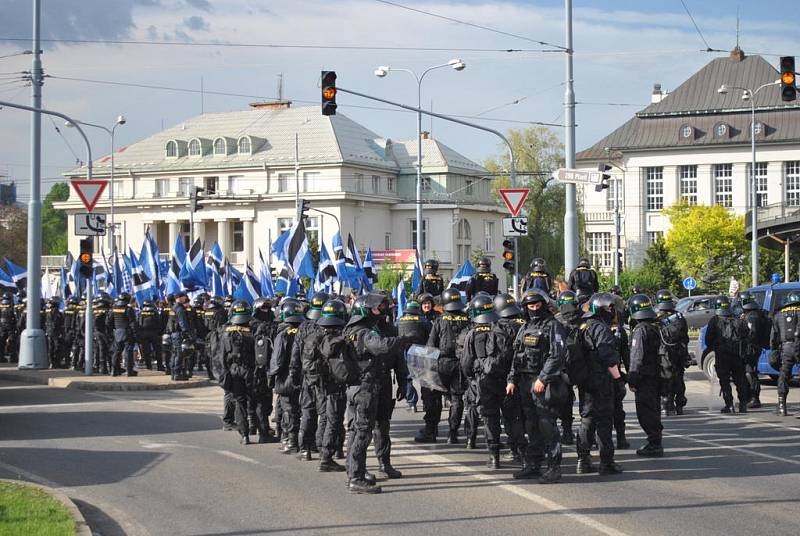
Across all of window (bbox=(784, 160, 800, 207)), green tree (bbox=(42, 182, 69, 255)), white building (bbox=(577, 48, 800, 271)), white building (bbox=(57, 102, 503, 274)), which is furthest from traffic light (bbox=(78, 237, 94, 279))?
green tree (bbox=(42, 182, 69, 255))

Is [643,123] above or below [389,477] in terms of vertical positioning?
above

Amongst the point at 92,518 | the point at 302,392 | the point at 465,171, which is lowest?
the point at 92,518

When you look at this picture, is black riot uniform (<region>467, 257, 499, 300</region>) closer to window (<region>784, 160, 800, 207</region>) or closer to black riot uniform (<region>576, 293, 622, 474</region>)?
black riot uniform (<region>576, 293, 622, 474</region>)

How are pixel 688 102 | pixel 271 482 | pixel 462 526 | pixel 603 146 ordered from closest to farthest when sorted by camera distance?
pixel 462 526 < pixel 271 482 < pixel 688 102 < pixel 603 146

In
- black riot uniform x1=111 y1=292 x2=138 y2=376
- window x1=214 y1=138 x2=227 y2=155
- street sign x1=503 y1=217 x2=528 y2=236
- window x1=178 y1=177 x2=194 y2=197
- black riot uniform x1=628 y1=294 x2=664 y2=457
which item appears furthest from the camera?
window x1=178 y1=177 x2=194 y2=197

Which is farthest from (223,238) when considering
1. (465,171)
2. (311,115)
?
(465,171)

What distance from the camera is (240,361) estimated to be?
14.0 metres

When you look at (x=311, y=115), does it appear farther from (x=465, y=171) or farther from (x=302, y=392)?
(x=302, y=392)

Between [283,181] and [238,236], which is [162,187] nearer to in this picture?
[238,236]

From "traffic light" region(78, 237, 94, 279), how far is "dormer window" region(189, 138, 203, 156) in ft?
212

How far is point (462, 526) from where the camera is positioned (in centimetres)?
897

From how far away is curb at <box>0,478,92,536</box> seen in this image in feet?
28.2

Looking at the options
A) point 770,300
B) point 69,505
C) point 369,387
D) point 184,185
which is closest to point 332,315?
point 369,387

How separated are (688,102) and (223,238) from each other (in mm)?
35772
